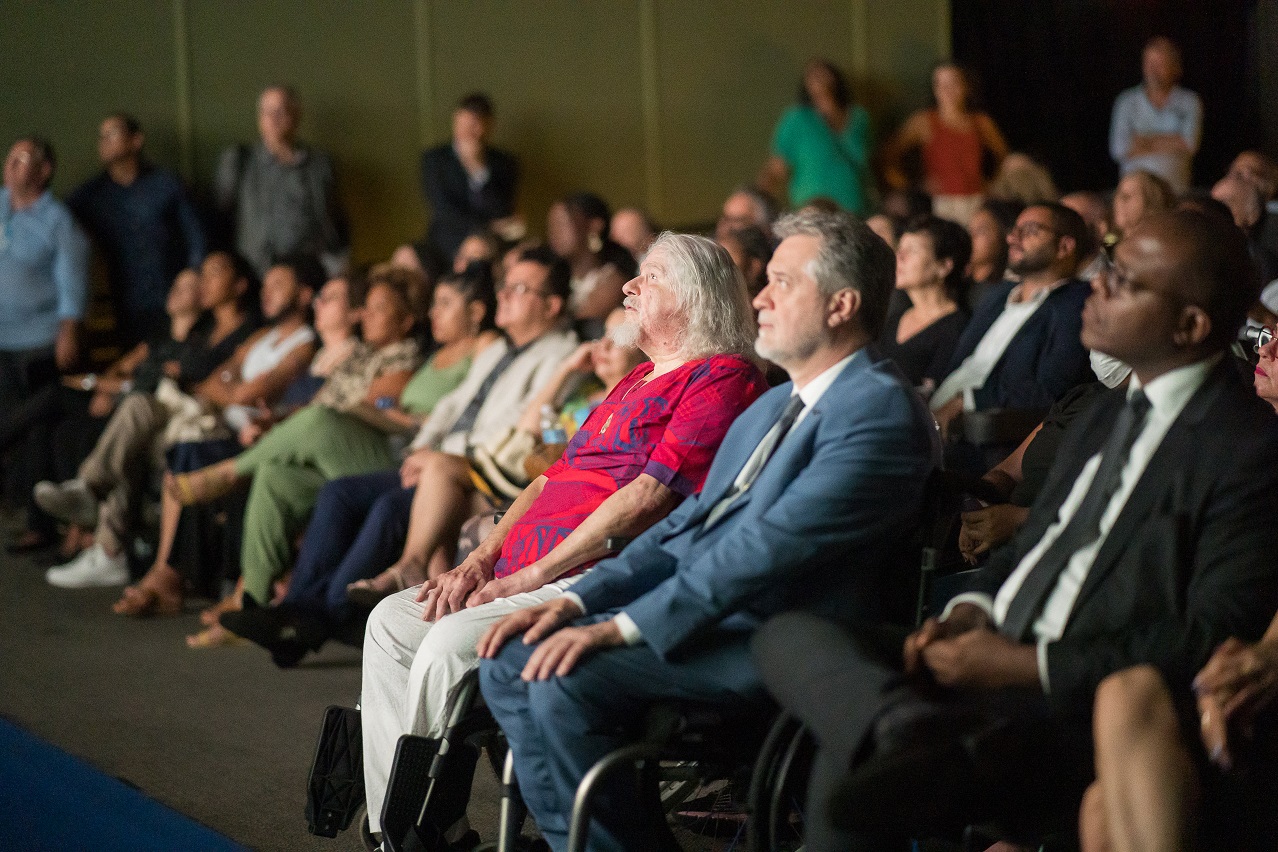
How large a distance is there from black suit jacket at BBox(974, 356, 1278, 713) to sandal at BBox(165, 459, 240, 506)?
351cm

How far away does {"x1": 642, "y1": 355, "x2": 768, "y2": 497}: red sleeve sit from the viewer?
102 inches

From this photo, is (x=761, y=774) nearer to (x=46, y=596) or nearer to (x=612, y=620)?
(x=612, y=620)

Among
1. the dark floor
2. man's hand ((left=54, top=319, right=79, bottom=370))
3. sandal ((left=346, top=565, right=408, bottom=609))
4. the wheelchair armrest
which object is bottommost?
the dark floor

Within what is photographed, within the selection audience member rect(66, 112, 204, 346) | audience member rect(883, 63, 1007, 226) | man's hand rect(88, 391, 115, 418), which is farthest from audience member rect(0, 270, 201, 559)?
audience member rect(883, 63, 1007, 226)

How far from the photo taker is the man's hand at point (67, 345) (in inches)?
250

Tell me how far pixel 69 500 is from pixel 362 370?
132cm

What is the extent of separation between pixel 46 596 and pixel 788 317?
3836 millimetres

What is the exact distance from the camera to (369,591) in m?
3.78

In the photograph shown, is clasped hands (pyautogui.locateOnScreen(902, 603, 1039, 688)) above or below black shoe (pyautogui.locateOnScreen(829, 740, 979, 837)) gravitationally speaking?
above

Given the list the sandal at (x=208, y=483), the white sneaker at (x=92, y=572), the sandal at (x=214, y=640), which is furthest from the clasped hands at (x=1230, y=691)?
the white sneaker at (x=92, y=572)

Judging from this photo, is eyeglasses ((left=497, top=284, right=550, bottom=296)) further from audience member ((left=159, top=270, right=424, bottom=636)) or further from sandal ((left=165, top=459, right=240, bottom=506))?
sandal ((left=165, top=459, right=240, bottom=506))

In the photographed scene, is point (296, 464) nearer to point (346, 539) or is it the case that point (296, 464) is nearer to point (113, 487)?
point (346, 539)

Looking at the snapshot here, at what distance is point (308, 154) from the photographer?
23.1ft

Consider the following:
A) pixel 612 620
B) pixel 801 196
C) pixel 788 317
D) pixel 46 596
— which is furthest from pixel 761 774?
pixel 801 196
